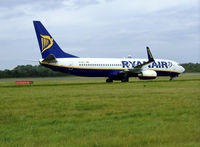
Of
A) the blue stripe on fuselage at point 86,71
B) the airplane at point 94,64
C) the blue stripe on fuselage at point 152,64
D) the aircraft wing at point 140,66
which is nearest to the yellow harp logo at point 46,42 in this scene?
the airplane at point 94,64

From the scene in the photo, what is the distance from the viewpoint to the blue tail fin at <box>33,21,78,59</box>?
33625 millimetres

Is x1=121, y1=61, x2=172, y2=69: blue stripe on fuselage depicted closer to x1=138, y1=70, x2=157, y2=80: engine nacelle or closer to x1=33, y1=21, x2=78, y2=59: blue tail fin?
x1=138, y1=70, x2=157, y2=80: engine nacelle

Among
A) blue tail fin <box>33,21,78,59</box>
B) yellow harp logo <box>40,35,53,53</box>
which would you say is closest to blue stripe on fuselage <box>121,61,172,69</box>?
blue tail fin <box>33,21,78,59</box>

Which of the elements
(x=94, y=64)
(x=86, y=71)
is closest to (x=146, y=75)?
(x=94, y=64)

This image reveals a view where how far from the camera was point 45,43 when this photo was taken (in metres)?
34.1

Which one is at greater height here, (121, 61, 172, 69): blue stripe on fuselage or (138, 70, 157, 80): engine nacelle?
(121, 61, 172, 69): blue stripe on fuselage

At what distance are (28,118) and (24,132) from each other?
7.46 feet

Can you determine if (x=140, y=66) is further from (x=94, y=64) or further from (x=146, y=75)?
(x=94, y=64)

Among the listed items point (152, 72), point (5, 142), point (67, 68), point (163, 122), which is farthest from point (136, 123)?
point (152, 72)

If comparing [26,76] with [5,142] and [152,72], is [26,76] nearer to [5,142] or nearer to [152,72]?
[152,72]

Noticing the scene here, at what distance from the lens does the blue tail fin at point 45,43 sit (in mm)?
33625

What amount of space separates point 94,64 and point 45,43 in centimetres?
730

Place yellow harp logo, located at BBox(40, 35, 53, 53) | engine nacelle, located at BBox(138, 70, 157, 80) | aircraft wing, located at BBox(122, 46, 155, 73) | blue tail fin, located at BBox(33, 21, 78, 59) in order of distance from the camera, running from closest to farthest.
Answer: blue tail fin, located at BBox(33, 21, 78, 59), yellow harp logo, located at BBox(40, 35, 53, 53), aircraft wing, located at BBox(122, 46, 155, 73), engine nacelle, located at BBox(138, 70, 157, 80)

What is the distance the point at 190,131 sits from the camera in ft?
23.2
